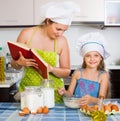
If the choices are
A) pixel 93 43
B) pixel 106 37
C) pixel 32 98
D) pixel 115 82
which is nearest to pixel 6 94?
pixel 93 43

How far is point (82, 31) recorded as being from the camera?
10.6 feet

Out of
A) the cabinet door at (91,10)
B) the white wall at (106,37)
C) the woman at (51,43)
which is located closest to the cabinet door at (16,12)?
the white wall at (106,37)

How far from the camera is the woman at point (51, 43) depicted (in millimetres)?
1535

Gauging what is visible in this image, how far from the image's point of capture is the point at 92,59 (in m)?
1.71

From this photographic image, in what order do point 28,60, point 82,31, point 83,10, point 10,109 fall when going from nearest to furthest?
point 10,109 < point 28,60 < point 83,10 < point 82,31

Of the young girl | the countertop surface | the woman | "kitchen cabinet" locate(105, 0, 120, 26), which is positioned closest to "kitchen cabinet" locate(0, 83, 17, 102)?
the woman

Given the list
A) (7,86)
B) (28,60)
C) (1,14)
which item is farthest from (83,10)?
(28,60)

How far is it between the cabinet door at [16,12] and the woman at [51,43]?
1229 millimetres

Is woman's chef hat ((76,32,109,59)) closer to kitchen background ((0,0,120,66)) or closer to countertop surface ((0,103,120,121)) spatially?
countertop surface ((0,103,120,121))

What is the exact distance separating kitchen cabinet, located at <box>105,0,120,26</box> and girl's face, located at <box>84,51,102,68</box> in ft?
4.48

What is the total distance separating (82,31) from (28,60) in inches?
73.1

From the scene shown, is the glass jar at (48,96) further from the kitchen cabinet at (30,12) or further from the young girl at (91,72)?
the kitchen cabinet at (30,12)

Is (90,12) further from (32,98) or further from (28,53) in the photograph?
(32,98)

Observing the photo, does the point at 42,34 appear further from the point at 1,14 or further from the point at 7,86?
the point at 1,14
